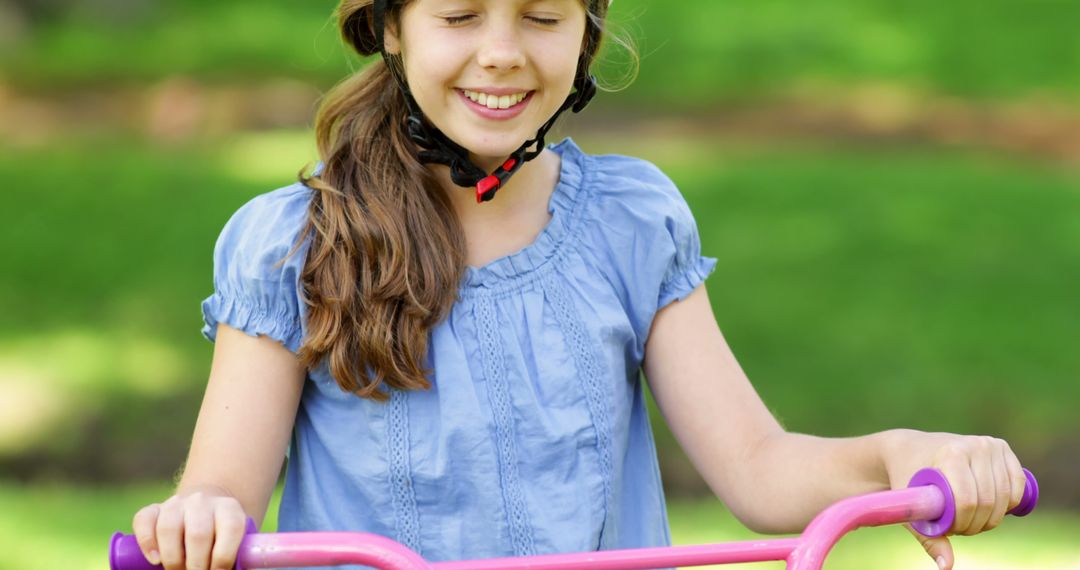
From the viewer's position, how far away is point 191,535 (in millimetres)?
1997

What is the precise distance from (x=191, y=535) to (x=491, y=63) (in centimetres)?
84

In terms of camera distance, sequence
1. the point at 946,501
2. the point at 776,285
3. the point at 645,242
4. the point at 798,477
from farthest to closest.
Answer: the point at 776,285 < the point at 645,242 < the point at 798,477 < the point at 946,501

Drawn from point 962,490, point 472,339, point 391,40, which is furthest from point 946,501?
point 391,40

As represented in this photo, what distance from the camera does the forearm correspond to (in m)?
2.35

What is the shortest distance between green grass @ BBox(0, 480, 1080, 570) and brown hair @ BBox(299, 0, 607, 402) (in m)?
2.40

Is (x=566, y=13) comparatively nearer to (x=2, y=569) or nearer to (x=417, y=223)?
(x=417, y=223)

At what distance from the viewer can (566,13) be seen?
2414 millimetres

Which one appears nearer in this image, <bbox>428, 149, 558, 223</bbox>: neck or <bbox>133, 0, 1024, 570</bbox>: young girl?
<bbox>133, 0, 1024, 570</bbox>: young girl

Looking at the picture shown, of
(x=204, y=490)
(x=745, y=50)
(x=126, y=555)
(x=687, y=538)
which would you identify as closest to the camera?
(x=126, y=555)

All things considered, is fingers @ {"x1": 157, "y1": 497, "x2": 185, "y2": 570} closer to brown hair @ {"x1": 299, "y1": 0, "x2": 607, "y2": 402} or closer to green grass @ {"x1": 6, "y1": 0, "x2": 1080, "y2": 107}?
brown hair @ {"x1": 299, "y1": 0, "x2": 607, "y2": 402}

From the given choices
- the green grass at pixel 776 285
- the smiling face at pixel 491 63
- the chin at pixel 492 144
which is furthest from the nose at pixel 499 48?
the green grass at pixel 776 285

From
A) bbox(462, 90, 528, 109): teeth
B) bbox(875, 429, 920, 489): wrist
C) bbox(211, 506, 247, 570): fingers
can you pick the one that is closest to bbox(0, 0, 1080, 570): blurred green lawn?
bbox(462, 90, 528, 109): teeth

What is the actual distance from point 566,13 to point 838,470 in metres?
0.83

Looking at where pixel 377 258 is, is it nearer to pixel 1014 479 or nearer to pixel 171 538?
pixel 171 538
